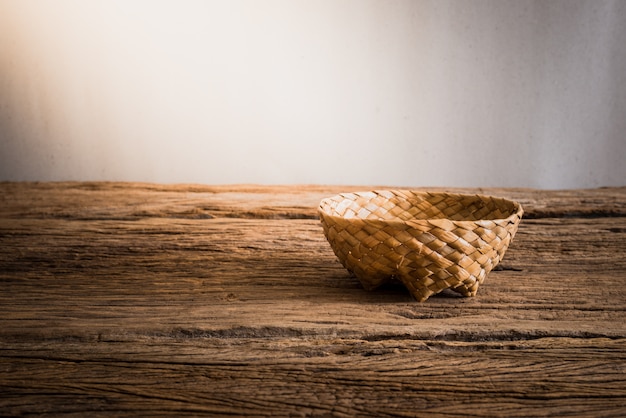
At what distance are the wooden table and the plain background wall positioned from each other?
4.09 ft

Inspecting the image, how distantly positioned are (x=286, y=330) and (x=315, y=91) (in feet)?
6.10

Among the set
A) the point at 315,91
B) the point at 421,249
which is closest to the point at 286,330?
the point at 421,249

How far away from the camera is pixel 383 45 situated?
244 cm

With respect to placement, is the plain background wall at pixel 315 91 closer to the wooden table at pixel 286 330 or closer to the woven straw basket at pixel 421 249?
the wooden table at pixel 286 330

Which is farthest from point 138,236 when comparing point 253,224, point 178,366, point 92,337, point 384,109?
point 384,109

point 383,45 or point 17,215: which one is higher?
point 383,45

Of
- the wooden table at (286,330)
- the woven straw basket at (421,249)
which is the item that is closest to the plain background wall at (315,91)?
the wooden table at (286,330)

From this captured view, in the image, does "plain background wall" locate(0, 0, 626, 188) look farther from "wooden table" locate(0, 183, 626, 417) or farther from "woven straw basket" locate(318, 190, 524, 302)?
"woven straw basket" locate(318, 190, 524, 302)

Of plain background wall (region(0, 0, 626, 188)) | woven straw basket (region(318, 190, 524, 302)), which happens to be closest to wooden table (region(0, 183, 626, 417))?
woven straw basket (region(318, 190, 524, 302))

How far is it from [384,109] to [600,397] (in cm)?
202

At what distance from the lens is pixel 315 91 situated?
2490 millimetres

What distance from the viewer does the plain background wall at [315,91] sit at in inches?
96.0

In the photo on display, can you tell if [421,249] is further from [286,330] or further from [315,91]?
[315,91]

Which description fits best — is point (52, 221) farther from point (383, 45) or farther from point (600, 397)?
point (383, 45)
